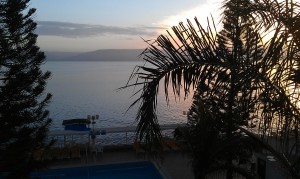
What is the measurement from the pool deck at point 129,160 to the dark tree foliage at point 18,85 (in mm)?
1270

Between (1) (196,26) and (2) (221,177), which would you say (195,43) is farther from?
(2) (221,177)

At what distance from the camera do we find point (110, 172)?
39.1 ft

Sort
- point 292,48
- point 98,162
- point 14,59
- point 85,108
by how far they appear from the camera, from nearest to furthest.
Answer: point 292,48, point 14,59, point 98,162, point 85,108

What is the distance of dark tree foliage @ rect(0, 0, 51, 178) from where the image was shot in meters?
11.0

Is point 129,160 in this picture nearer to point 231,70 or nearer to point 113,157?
point 113,157

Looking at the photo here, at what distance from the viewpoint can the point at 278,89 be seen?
255cm

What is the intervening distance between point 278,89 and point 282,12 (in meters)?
0.57

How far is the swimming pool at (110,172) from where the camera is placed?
1162 cm

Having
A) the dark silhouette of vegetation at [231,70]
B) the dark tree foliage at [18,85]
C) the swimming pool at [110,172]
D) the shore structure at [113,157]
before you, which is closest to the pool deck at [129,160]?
the shore structure at [113,157]

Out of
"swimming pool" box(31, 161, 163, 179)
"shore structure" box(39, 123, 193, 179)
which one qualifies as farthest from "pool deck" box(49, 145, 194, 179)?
"swimming pool" box(31, 161, 163, 179)

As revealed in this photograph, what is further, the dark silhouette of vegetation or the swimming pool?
the swimming pool

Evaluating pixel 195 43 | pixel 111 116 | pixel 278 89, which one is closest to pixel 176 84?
pixel 195 43

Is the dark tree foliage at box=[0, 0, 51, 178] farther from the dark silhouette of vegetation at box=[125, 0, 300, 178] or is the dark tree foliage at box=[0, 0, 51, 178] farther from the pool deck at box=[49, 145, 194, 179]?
the dark silhouette of vegetation at box=[125, 0, 300, 178]

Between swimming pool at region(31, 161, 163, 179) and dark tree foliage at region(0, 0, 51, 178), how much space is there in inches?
29.2
